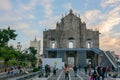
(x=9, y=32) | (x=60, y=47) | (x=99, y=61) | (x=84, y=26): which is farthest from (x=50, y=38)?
(x=9, y=32)

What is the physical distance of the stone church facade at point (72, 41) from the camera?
8169 centimetres

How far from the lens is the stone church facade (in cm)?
8169

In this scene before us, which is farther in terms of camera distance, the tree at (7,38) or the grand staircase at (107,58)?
the grand staircase at (107,58)

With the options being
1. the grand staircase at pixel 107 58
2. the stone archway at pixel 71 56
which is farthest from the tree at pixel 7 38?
the stone archway at pixel 71 56

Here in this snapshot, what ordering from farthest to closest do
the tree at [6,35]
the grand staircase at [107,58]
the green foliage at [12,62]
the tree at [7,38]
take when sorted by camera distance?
the green foliage at [12,62] → the grand staircase at [107,58] → the tree at [6,35] → the tree at [7,38]

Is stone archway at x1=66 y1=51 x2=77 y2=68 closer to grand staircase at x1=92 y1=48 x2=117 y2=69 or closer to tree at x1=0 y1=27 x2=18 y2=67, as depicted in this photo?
grand staircase at x1=92 y1=48 x2=117 y2=69

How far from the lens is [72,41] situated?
85.6 m

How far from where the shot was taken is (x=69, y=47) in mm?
84938

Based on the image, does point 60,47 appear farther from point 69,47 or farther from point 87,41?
point 87,41

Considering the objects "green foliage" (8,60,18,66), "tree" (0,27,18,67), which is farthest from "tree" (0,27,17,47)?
"green foliage" (8,60,18,66)

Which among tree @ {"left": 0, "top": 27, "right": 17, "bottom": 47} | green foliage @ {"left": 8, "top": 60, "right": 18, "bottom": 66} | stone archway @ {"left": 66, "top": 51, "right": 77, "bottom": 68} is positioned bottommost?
green foliage @ {"left": 8, "top": 60, "right": 18, "bottom": 66}

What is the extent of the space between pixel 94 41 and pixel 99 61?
7250 mm

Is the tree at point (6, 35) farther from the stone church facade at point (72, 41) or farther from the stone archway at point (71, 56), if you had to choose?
the stone archway at point (71, 56)

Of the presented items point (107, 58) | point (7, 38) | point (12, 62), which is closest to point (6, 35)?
point (7, 38)
